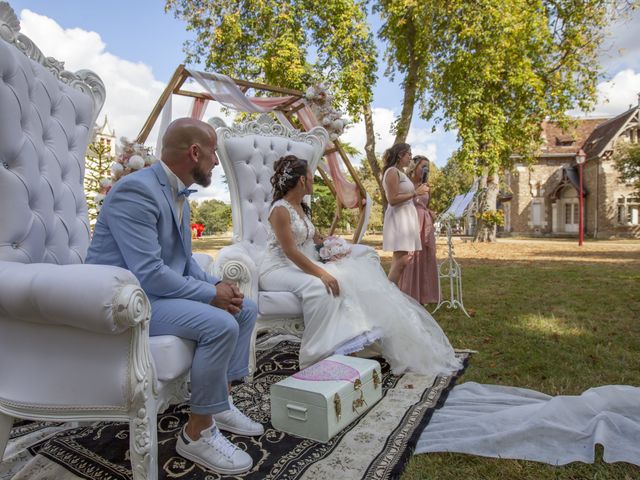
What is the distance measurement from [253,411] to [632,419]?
7.14 ft

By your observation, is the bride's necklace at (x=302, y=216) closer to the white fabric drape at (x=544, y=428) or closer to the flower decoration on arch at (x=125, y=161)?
the flower decoration on arch at (x=125, y=161)

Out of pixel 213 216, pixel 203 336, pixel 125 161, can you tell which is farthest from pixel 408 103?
pixel 213 216

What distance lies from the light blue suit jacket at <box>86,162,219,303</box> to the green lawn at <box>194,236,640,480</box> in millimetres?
1436

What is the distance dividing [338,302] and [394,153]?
2.22 metres

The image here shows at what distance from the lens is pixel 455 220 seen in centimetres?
548

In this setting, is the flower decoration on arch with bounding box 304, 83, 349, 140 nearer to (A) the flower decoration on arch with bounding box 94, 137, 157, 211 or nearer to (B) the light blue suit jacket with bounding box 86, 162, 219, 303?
(A) the flower decoration on arch with bounding box 94, 137, 157, 211

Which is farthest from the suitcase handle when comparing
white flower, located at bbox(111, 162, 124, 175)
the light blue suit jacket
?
white flower, located at bbox(111, 162, 124, 175)

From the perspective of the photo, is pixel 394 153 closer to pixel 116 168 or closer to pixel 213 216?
pixel 116 168

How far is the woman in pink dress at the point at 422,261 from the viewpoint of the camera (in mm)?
5770

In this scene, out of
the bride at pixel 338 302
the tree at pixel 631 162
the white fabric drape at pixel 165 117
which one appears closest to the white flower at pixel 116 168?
the white fabric drape at pixel 165 117

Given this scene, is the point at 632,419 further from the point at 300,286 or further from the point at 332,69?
the point at 332,69

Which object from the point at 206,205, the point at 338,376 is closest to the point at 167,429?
the point at 338,376

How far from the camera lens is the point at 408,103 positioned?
53.8 ft

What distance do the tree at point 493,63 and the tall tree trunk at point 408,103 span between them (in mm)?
36
